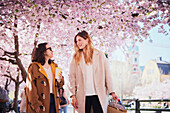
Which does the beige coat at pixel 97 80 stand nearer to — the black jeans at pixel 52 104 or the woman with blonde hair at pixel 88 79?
the woman with blonde hair at pixel 88 79

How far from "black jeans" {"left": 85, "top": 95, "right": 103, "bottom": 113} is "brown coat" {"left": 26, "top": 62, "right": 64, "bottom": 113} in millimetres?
765

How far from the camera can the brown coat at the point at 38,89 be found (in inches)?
178

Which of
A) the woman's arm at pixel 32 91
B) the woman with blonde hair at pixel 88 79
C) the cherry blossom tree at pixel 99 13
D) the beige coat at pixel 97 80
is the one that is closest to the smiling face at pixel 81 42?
the woman with blonde hair at pixel 88 79

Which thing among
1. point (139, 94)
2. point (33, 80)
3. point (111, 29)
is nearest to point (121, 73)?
point (139, 94)

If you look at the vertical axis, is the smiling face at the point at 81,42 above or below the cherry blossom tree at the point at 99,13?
below

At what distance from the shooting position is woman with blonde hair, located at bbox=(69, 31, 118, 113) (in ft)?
13.4

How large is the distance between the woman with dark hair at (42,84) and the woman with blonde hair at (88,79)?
532 mm

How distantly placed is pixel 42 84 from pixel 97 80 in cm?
99

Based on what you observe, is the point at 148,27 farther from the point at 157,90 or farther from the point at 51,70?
the point at 157,90

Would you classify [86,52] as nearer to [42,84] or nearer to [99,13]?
[42,84]

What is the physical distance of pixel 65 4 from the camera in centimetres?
713

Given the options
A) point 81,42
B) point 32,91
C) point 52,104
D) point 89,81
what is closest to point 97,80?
point 89,81

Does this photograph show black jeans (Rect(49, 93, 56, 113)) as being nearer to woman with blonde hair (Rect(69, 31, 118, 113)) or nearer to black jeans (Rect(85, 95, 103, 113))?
woman with blonde hair (Rect(69, 31, 118, 113))

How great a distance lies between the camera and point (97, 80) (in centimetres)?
416
